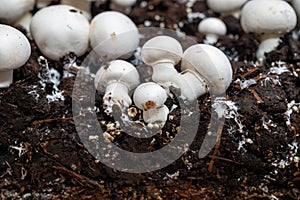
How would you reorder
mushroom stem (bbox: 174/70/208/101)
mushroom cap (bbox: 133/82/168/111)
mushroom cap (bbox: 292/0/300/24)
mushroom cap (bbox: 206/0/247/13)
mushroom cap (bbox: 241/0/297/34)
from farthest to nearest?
mushroom cap (bbox: 206/0/247/13) → mushroom cap (bbox: 292/0/300/24) → mushroom cap (bbox: 241/0/297/34) → mushroom stem (bbox: 174/70/208/101) → mushroom cap (bbox: 133/82/168/111)

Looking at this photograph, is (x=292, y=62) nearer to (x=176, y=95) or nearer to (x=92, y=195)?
(x=176, y=95)

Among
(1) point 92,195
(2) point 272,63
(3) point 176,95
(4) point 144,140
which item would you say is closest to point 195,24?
(2) point 272,63

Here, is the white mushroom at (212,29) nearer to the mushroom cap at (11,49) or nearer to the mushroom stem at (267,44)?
the mushroom stem at (267,44)

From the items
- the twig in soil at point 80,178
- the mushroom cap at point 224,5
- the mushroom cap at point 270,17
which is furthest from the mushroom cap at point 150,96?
the mushroom cap at point 224,5

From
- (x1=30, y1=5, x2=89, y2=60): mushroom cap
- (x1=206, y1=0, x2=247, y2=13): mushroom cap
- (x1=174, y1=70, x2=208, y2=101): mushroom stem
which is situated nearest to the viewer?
(x1=174, y1=70, x2=208, y2=101): mushroom stem

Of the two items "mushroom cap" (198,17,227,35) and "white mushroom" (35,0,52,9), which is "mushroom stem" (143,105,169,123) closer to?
"mushroom cap" (198,17,227,35)

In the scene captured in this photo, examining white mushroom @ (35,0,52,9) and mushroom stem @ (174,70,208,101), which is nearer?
mushroom stem @ (174,70,208,101)

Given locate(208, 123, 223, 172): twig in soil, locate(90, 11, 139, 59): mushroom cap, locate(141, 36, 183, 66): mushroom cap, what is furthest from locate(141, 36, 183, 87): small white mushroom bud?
locate(208, 123, 223, 172): twig in soil
